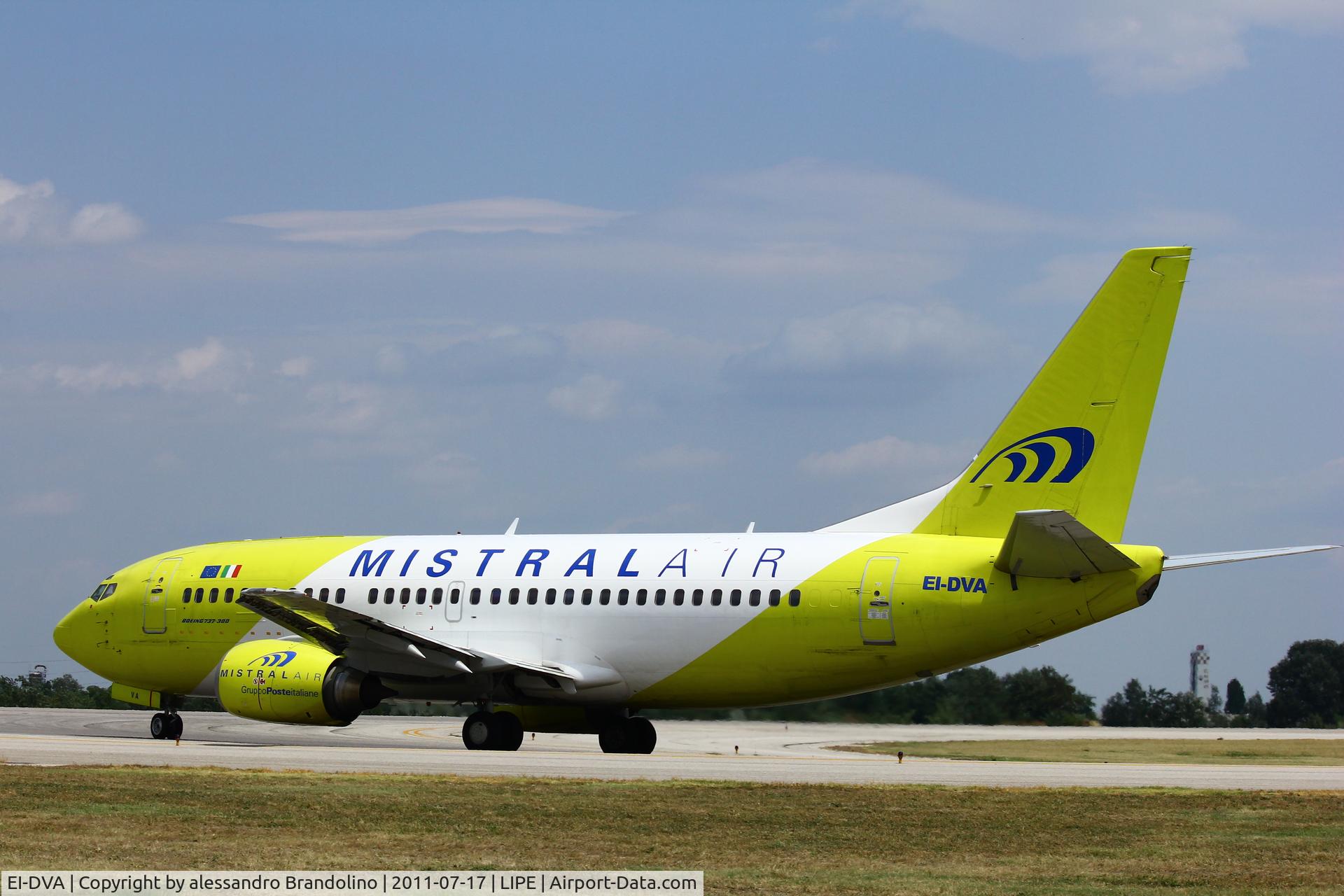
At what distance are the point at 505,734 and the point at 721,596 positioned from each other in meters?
4.88

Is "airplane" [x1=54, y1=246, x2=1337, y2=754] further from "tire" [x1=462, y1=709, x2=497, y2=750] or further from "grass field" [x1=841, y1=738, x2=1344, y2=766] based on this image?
"grass field" [x1=841, y1=738, x2=1344, y2=766]

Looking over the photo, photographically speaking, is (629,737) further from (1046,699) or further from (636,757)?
(1046,699)

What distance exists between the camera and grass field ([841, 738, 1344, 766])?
32.6m

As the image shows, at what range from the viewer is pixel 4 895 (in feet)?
37.0

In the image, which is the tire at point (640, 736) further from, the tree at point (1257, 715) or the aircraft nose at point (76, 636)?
the tree at point (1257, 715)

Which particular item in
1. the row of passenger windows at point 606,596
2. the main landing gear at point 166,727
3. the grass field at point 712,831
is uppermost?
the row of passenger windows at point 606,596

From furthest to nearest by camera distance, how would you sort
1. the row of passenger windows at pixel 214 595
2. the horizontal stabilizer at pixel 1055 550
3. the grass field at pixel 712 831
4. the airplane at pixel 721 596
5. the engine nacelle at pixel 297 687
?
the row of passenger windows at pixel 214 595, the engine nacelle at pixel 297 687, the airplane at pixel 721 596, the horizontal stabilizer at pixel 1055 550, the grass field at pixel 712 831

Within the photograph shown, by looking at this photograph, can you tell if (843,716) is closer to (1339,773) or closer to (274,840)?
(1339,773)

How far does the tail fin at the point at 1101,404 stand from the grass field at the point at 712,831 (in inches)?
240

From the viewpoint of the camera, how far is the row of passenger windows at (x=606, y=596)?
89.5ft

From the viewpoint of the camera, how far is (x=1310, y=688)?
62.2m

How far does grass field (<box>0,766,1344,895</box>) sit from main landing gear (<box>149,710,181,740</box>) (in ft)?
41.0
